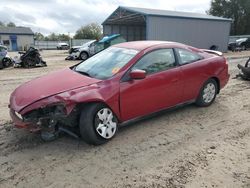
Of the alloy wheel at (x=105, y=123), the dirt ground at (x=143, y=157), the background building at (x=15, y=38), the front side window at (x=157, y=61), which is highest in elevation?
the background building at (x=15, y=38)

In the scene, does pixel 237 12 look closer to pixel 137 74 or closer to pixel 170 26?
pixel 170 26

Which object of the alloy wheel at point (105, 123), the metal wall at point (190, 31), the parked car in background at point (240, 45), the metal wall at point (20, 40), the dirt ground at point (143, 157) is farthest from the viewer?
the metal wall at point (20, 40)

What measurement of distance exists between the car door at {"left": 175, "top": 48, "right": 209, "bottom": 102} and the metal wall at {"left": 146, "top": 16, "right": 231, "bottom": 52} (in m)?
17.5

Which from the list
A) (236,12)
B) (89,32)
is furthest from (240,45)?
(89,32)

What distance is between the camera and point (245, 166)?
3703 mm

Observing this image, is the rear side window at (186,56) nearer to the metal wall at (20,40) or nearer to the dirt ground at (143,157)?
the dirt ground at (143,157)

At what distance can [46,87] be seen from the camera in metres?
4.34

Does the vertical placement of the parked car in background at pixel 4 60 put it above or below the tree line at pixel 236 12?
below

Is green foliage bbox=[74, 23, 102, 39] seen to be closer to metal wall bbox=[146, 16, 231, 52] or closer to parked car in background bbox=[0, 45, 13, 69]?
metal wall bbox=[146, 16, 231, 52]

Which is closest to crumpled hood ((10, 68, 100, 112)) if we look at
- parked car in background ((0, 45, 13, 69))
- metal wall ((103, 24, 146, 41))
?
parked car in background ((0, 45, 13, 69))

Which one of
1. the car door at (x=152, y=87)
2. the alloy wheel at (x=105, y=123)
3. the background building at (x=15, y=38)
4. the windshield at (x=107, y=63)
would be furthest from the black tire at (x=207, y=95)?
the background building at (x=15, y=38)

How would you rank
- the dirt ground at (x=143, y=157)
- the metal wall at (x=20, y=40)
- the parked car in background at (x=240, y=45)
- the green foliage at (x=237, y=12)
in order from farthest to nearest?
the green foliage at (x=237, y=12) < the metal wall at (x=20, y=40) < the parked car in background at (x=240, y=45) < the dirt ground at (x=143, y=157)

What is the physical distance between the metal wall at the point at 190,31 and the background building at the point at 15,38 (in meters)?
33.3

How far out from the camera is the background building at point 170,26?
23.4m
